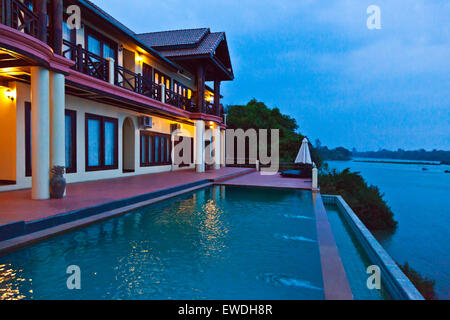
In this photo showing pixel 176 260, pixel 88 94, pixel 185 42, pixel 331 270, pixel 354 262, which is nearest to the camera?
pixel 331 270

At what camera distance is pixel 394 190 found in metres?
41.2

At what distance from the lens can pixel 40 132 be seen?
6590 millimetres

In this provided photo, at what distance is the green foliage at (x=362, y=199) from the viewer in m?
15.9

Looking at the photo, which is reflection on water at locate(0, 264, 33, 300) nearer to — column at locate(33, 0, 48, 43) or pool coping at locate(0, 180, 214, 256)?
pool coping at locate(0, 180, 214, 256)

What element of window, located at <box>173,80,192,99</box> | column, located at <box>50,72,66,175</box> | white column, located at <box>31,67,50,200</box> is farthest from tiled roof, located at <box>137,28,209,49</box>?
white column, located at <box>31,67,50,200</box>

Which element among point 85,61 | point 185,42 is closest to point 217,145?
point 185,42

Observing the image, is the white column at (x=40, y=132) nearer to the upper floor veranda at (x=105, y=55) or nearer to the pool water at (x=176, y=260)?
the upper floor veranda at (x=105, y=55)

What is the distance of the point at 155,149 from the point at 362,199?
40.3 feet

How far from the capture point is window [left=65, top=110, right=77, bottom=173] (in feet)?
32.7

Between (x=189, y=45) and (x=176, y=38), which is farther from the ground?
(x=176, y=38)

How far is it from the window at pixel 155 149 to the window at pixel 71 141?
4381 millimetres

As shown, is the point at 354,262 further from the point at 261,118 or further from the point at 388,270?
the point at 261,118

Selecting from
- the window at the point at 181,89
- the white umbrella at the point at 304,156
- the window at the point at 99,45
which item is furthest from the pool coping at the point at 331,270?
the window at the point at 181,89
